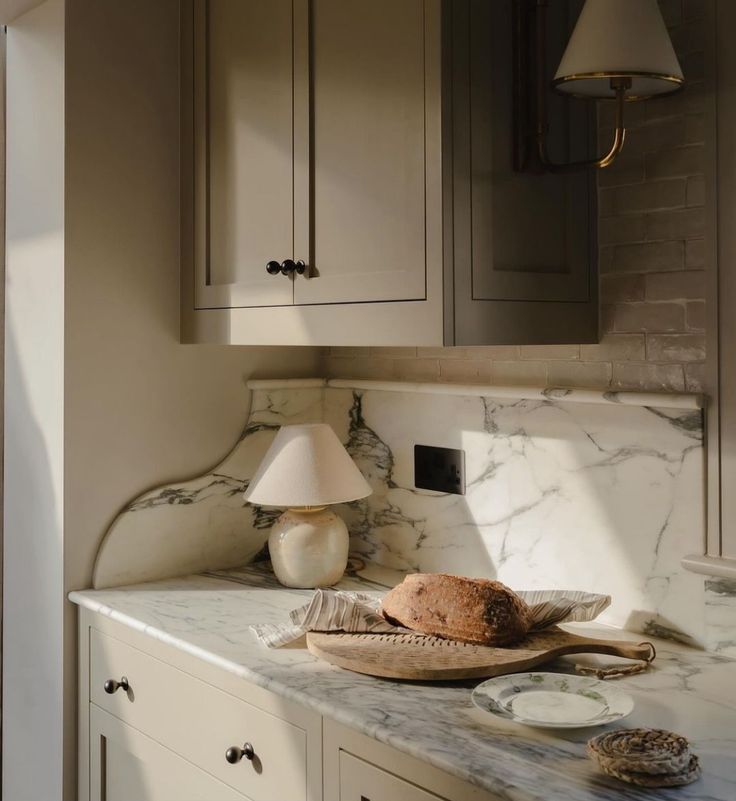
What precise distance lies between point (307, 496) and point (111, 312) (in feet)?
1.93

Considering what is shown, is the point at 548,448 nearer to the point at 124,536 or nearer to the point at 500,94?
the point at 500,94

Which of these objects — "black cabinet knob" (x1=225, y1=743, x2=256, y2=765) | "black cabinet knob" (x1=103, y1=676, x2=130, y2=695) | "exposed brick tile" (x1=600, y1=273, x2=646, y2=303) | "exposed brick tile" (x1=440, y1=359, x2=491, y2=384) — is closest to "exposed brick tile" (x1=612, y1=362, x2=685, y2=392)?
"exposed brick tile" (x1=600, y1=273, x2=646, y2=303)

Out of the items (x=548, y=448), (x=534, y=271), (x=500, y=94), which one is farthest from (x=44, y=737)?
(x=500, y=94)

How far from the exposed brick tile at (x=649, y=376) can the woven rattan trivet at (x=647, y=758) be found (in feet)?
2.23

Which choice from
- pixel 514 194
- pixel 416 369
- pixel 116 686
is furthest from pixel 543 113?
pixel 116 686

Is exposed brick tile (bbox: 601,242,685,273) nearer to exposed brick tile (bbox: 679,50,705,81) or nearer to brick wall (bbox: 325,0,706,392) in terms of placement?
brick wall (bbox: 325,0,706,392)

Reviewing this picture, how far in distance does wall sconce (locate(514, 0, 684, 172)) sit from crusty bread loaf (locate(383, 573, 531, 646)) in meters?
0.73

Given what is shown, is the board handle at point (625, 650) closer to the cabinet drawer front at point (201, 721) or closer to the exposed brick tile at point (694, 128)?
the cabinet drawer front at point (201, 721)

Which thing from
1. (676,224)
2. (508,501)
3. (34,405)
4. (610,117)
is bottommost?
(508,501)

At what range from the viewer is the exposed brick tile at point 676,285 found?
1.67 metres

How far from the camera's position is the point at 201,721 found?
1.76 meters

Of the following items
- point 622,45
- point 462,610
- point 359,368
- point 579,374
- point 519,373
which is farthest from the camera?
point 359,368

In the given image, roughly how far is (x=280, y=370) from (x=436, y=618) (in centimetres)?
95

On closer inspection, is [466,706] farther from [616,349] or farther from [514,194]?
[514,194]
